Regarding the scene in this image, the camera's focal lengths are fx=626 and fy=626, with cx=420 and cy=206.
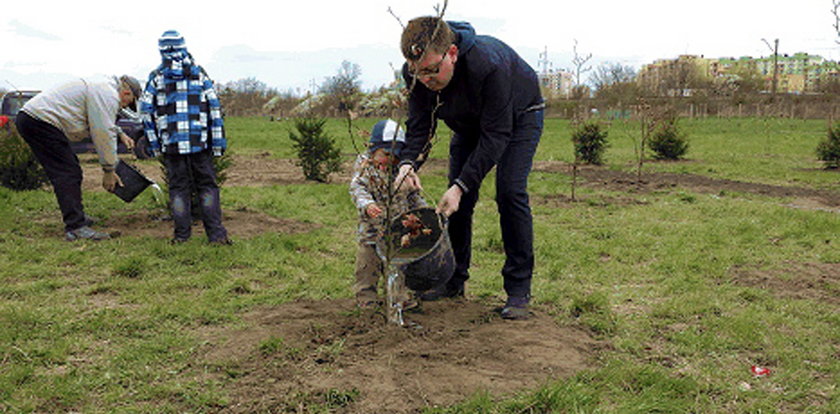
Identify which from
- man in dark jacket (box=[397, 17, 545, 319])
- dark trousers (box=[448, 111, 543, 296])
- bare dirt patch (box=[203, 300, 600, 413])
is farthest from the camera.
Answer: dark trousers (box=[448, 111, 543, 296])

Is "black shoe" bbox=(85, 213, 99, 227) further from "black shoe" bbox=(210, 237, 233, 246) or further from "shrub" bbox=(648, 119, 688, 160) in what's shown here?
"shrub" bbox=(648, 119, 688, 160)

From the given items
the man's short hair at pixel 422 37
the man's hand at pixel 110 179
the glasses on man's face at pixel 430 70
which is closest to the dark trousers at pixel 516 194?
the glasses on man's face at pixel 430 70

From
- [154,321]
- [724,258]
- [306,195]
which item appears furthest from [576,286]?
[306,195]

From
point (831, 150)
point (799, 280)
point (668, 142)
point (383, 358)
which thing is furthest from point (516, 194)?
point (668, 142)

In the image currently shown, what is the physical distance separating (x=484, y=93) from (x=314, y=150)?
724 cm

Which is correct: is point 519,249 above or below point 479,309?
above

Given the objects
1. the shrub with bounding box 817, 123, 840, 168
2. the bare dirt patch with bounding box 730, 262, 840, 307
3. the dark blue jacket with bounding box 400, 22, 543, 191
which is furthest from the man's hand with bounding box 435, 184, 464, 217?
the shrub with bounding box 817, 123, 840, 168

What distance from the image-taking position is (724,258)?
210 inches

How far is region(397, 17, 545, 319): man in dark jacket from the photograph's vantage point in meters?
3.16

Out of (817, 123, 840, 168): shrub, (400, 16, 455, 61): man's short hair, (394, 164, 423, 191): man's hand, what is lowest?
(817, 123, 840, 168): shrub

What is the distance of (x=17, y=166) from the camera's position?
816 centimetres

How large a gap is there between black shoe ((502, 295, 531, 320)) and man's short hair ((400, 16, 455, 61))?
1.58 metres

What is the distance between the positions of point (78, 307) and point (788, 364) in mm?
4162

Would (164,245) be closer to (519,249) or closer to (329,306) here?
(329,306)
